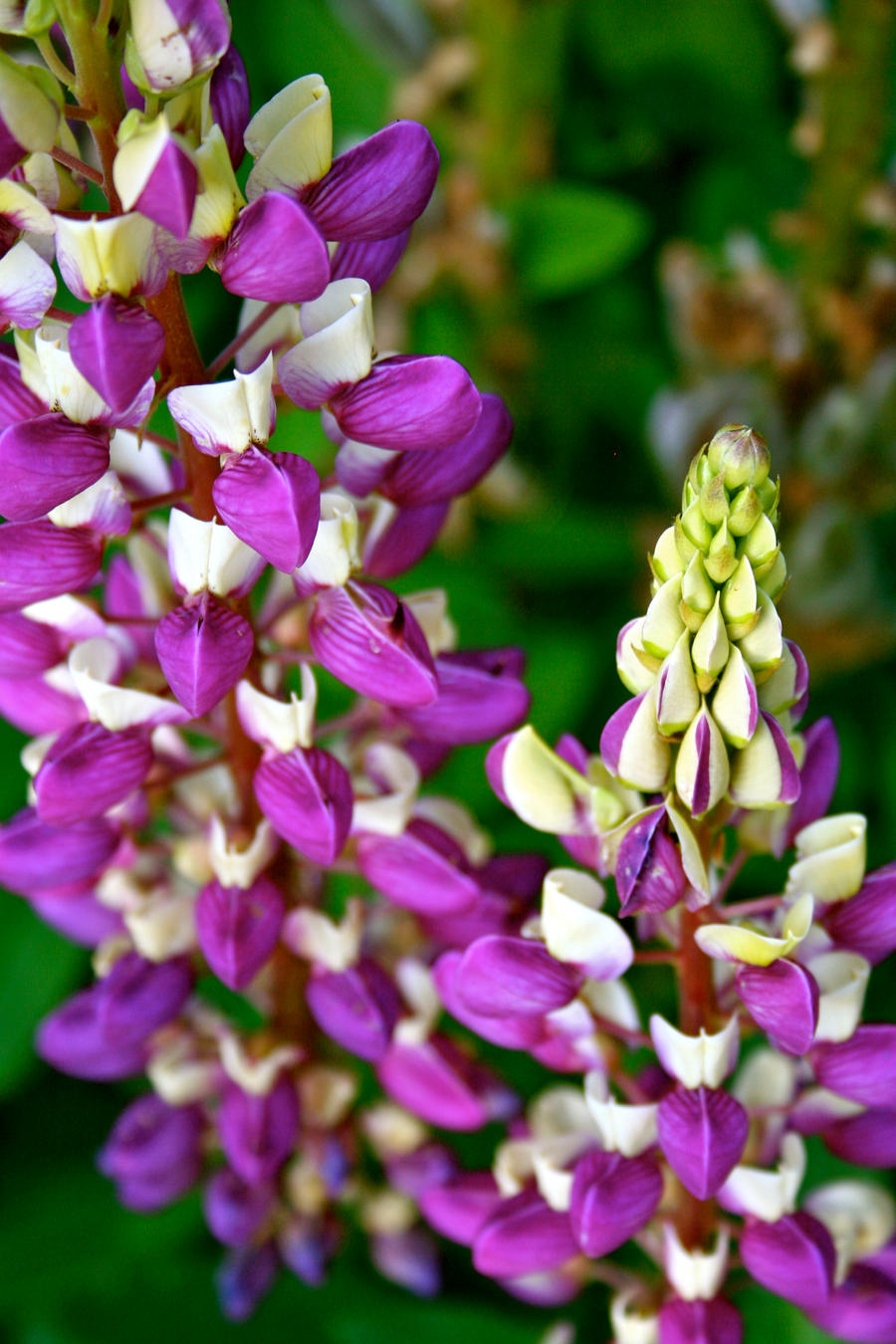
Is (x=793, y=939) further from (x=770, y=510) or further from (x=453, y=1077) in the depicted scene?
(x=453, y=1077)

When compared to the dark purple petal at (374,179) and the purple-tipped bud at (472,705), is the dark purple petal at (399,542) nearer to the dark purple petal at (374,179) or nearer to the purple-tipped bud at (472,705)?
the purple-tipped bud at (472,705)

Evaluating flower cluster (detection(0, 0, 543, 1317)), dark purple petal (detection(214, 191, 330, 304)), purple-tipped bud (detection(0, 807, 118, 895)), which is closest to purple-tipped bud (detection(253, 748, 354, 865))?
flower cluster (detection(0, 0, 543, 1317))

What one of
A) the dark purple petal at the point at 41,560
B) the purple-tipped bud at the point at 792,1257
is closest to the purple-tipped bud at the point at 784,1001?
the purple-tipped bud at the point at 792,1257

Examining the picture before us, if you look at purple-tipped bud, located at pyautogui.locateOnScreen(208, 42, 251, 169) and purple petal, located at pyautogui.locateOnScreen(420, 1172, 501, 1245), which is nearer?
purple-tipped bud, located at pyautogui.locateOnScreen(208, 42, 251, 169)

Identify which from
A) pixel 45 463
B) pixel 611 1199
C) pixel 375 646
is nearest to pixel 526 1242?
pixel 611 1199

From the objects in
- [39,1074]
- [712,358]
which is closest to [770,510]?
[712,358]

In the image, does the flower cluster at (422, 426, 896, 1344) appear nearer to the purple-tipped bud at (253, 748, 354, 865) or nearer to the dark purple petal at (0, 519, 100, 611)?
the purple-tipped bud at (253, 748, 354, 865)
